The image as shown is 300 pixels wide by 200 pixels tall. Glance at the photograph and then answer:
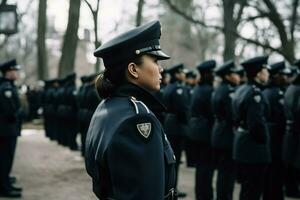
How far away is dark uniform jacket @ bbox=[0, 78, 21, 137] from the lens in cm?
800

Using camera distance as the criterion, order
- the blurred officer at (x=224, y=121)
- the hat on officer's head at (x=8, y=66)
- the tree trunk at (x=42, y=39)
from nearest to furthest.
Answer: the blurred officer at (x=224, y=121), the hat on officer's head at (x=8, y=66), the tree trunk at (x=42, y=39)

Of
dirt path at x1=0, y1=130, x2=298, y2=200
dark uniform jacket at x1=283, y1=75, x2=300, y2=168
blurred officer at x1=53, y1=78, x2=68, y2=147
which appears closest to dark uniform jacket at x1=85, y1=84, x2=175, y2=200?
dark uniform jacket at x1=283, y1=75, x2=300, y2=168

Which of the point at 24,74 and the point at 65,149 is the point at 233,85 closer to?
the point at 65,149

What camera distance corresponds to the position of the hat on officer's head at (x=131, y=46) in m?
2.59

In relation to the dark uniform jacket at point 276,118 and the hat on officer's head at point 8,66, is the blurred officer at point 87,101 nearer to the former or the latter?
the hat on officer's head at point 8,66

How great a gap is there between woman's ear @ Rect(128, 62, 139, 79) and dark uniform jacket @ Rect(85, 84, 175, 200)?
0.06 metres

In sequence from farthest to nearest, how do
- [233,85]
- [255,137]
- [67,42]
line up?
[67,42] → [233,85] → [255,137]

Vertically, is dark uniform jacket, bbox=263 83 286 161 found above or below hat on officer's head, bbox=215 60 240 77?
below

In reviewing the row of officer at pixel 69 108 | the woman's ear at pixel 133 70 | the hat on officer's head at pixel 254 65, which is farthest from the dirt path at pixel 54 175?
the woman's ear at pixel 133 70

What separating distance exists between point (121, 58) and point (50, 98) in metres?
13.6

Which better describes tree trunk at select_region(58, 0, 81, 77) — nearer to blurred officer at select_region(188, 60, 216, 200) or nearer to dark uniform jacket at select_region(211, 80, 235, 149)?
blurred officer at select_region(188, 60, 216, 200)

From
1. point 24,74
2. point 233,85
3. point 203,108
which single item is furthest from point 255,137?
point 24,74

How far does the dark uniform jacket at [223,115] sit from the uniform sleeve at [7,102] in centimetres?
305

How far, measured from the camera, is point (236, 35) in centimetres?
1580
